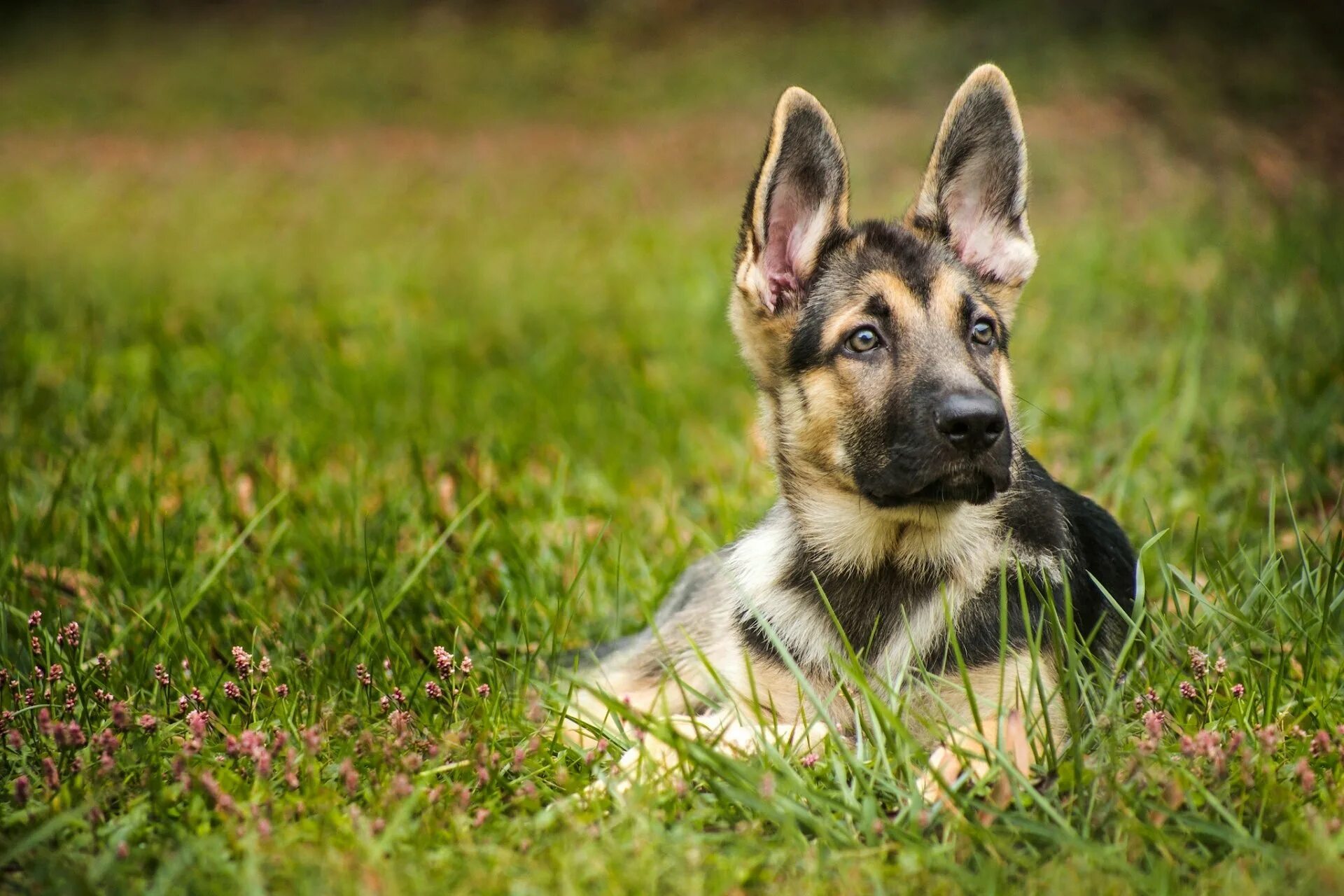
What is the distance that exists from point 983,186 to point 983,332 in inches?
22.6

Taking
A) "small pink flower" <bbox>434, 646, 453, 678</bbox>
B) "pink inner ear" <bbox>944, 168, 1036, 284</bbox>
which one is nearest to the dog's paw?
"small pink flower" <bbox>434, 646, 453, 678</bbox>

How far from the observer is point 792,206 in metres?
3.91

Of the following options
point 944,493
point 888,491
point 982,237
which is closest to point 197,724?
point 888,491

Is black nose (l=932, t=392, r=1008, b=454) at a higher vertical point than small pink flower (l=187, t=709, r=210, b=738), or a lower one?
higher

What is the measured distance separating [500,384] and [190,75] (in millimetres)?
17619

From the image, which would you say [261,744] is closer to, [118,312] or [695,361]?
[695,361]

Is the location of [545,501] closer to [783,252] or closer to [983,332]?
[783,252]

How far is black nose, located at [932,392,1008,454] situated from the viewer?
3.24m

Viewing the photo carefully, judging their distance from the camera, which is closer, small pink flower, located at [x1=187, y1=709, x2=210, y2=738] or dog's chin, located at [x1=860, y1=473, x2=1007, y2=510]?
small pink flower, located at [x1=187, y1=709, x2=210, y2=738]

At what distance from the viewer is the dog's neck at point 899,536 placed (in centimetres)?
354

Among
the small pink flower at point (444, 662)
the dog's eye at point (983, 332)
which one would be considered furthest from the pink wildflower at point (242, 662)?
the dog's eye at point (983, 332)

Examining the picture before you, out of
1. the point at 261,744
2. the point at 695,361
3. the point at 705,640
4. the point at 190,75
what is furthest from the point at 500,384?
the point at 190,75

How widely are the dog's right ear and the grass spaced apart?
1143 millimetres

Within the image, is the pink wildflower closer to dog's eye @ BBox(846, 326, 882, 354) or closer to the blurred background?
the blurred background
